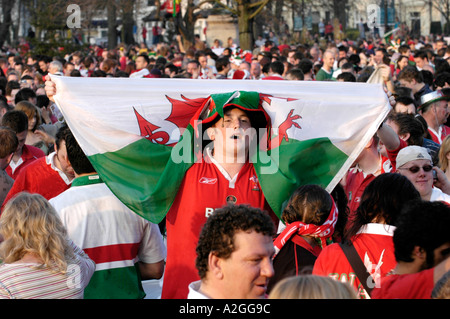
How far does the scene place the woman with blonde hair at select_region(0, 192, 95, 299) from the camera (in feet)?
13.0

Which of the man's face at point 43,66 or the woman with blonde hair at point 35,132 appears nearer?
the woman with blonde hair at point 35,132

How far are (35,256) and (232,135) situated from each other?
141 centimetres

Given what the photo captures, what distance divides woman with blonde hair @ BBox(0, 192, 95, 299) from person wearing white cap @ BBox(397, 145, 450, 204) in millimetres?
2533

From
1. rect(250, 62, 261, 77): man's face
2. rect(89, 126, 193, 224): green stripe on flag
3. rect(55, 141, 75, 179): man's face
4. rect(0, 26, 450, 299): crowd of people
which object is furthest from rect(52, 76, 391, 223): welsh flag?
rect(250, 62, 261, 77): man's face

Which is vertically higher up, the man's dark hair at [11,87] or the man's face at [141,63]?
the man's face at [141,63]

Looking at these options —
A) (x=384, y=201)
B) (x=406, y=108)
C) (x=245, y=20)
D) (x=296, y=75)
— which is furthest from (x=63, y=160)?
(x=245, y=20)

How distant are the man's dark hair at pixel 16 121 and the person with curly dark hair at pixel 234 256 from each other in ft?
14.6

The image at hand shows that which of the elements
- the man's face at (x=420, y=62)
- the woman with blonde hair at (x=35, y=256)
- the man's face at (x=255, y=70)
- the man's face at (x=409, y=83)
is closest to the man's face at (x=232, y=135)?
the woman with blonde hair at (x=35, y=256)

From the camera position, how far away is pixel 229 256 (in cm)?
318

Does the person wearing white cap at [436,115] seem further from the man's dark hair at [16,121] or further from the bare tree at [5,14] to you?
the bare tree at [5,14]

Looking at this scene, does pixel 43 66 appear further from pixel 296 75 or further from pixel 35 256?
pixel 35 256

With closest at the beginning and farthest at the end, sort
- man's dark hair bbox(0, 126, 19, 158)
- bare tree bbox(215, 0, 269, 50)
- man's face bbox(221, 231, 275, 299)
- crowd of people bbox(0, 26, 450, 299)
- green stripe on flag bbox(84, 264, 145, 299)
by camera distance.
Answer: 1. man's face bbox(221, 231, 275, 299)
2. crowd of people bbox(0, 26, 450, 299)
3. green stripe on flag bbox(84, 264, 145, 299)
4. man's dark hair bbox(0, 126, 19, 158)
5. bare tree bbox(215, 0, 269, 50)

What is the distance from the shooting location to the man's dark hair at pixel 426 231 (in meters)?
3.45

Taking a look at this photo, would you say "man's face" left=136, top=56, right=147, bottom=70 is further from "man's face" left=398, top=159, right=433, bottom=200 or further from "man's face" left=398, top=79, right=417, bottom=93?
"man's face" left=398, top=159, right=433, bottom=200
